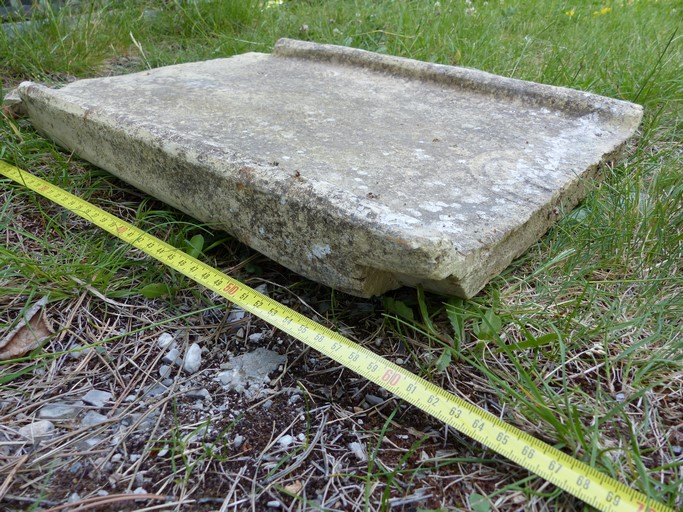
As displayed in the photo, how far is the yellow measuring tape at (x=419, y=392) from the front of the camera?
1.08m

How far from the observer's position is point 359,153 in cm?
185

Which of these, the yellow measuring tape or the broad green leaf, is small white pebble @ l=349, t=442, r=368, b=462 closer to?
the yellow measuring tape

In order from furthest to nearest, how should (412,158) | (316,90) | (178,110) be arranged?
(316,90) → (178,110) → (412,158)

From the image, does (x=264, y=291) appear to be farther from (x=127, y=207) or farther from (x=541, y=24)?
(x=541, y=24)

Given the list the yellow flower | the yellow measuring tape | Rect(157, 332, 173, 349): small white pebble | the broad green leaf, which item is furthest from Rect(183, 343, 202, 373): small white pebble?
the yellow flower

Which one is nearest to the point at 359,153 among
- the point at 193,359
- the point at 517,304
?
the point at 517,304

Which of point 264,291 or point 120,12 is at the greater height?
point 120,12

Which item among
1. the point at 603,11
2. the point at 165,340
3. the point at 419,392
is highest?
the point at 603,11

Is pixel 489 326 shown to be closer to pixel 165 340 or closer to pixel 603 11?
pixel 165 340

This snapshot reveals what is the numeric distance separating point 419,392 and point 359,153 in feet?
2.85

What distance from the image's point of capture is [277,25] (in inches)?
149

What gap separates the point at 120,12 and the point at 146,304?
256 centimetres

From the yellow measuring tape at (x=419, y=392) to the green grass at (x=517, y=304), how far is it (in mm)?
49

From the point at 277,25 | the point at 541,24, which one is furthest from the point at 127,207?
the point at 541,24
